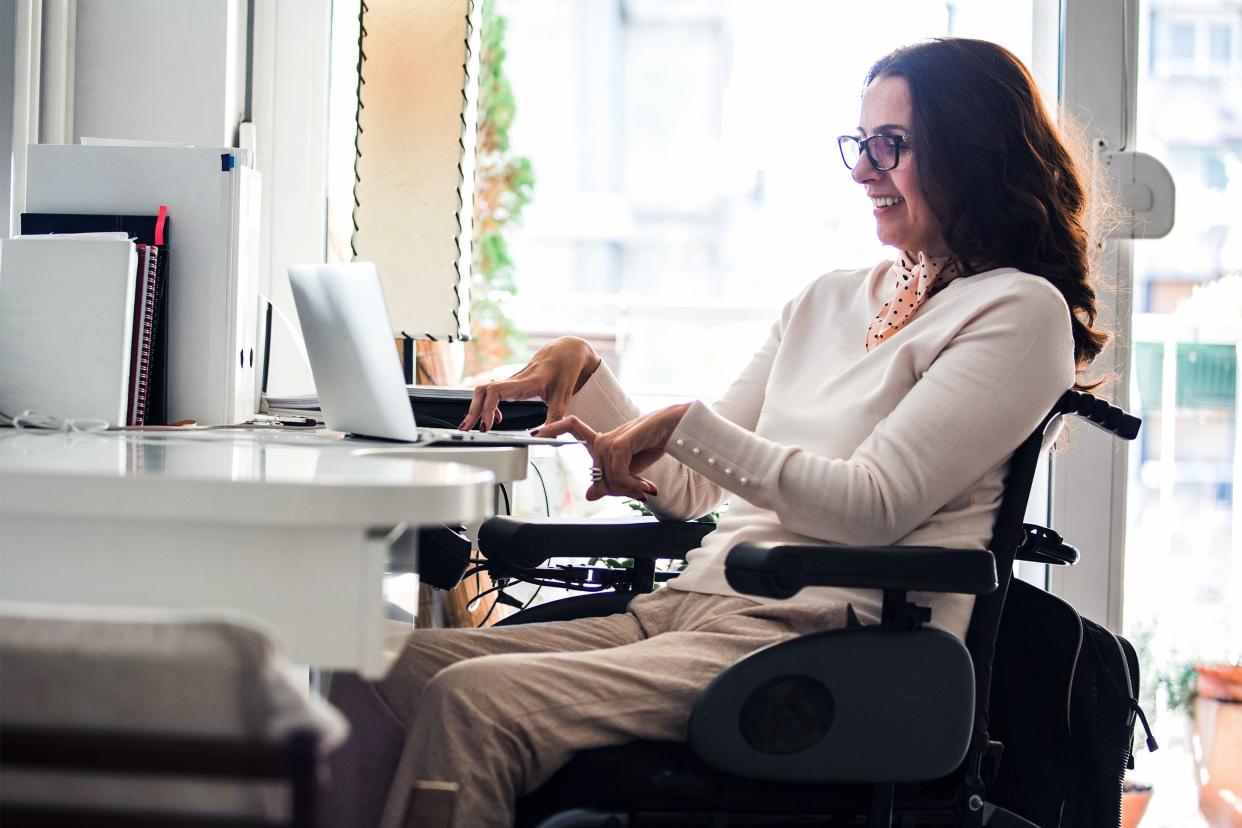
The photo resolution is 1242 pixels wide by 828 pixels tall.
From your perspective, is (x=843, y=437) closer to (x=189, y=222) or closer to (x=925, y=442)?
(x=925, y=442)

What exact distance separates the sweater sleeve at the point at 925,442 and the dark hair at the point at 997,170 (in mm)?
121

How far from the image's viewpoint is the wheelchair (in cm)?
111

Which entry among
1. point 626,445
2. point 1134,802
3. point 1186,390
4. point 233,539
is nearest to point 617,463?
point 626,445

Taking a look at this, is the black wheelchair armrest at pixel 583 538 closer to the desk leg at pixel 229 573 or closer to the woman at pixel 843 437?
the woman at pixel 843 437

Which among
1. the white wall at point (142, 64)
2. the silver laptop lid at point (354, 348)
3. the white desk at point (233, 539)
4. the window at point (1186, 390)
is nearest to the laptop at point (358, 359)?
the silver laptop lid at point (354, 348)

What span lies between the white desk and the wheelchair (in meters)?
0.32

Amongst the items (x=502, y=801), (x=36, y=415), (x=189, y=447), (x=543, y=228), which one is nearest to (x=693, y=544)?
(x=502, y=801)

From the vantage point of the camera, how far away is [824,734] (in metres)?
1.12

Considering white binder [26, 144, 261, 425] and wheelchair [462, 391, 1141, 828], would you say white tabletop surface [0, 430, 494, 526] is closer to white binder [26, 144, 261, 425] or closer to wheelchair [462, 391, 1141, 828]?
wheelchair [462, 391, 1141, 828]

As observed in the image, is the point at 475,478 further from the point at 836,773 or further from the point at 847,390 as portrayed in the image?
the point at 847,390

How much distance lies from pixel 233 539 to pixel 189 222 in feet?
2.93

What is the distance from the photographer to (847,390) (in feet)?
4.82

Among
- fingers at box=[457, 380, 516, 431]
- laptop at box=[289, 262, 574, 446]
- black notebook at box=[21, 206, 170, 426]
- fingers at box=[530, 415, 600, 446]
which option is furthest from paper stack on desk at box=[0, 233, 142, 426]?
fingers at box=[530, 415, 600, 446]

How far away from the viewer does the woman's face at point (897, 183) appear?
1.48 m
